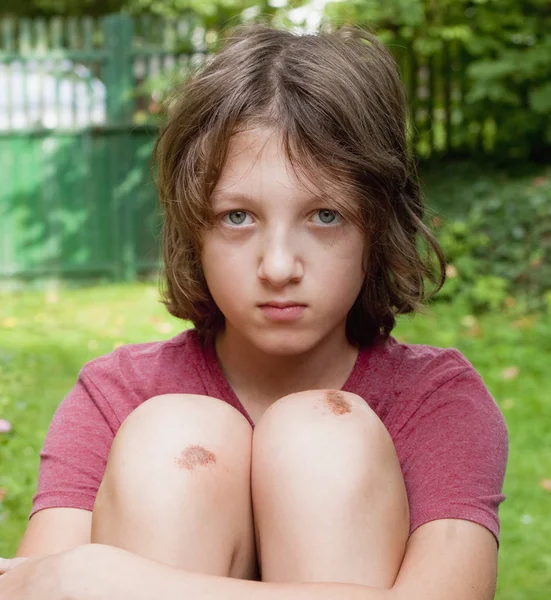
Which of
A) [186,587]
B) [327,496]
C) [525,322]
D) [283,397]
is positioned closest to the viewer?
[186,587]

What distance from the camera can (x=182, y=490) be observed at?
156 cm

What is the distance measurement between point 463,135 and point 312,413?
6411mm

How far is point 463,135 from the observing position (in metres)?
7.71

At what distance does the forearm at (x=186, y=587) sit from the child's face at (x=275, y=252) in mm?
471

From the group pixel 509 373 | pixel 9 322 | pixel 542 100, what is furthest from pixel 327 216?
pixel 542 100

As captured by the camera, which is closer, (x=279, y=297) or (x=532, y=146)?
(x=279, y=297)

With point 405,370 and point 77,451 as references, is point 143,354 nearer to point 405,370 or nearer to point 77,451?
point 77,451

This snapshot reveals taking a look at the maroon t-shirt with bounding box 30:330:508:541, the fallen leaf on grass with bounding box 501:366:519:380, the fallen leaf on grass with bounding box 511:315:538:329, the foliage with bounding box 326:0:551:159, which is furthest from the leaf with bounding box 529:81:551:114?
the maroon t-shirt with bounding box 30:330:508:541

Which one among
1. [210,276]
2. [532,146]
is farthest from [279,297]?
[532,146]

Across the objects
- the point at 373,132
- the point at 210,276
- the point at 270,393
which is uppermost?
the point at 373,132

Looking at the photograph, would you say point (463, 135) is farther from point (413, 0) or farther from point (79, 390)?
point (79, 390)

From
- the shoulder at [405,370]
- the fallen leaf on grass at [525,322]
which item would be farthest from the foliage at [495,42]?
the shoulder at [405,370]

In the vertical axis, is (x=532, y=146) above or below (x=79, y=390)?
below

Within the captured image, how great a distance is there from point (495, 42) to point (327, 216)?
18.4 feet
